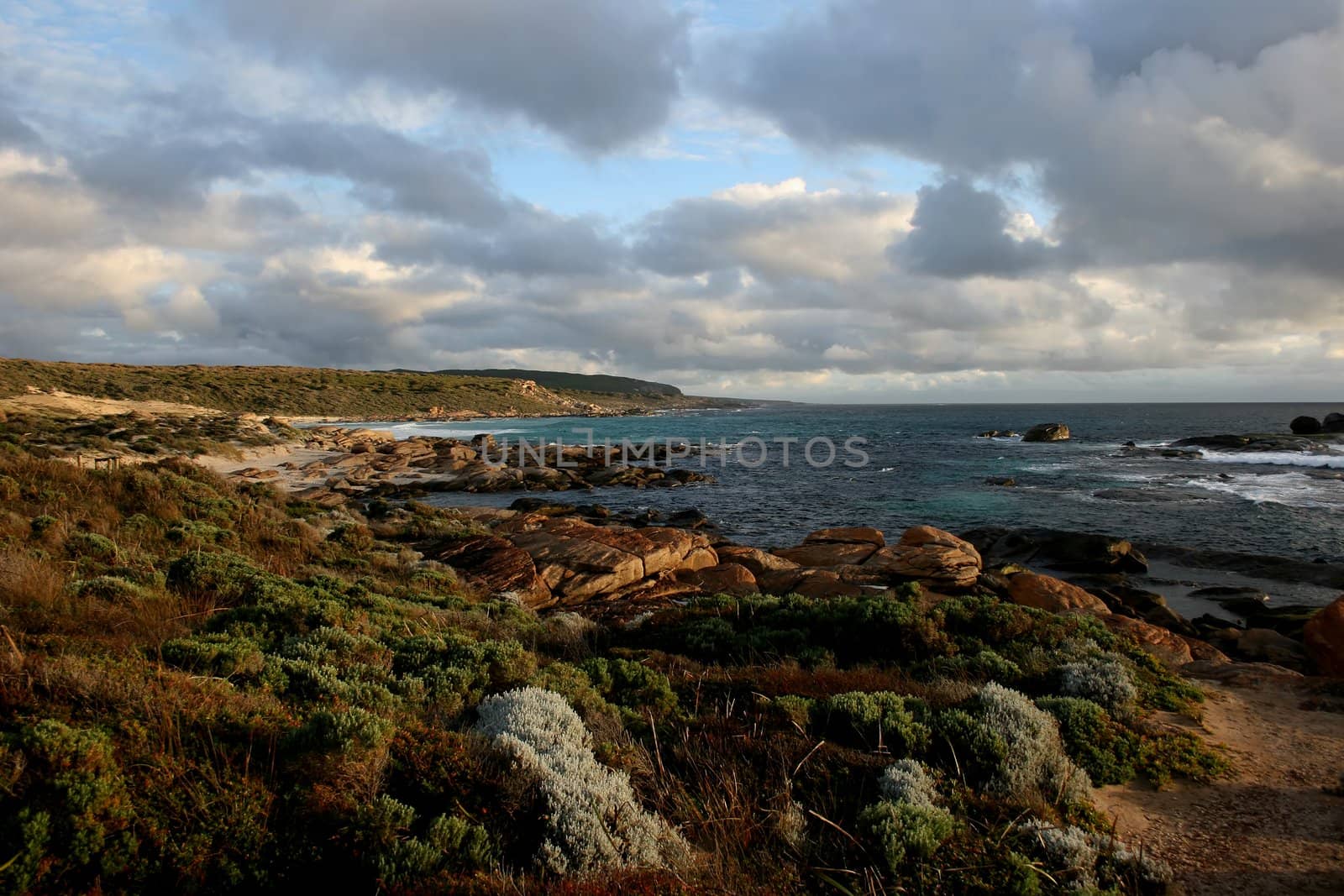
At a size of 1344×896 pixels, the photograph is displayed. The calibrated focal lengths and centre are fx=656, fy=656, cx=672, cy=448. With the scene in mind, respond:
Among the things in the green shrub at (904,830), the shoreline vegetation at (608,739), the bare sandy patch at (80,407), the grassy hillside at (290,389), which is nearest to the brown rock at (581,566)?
the shoreline vegetation at (608,739)

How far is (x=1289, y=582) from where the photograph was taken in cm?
1877

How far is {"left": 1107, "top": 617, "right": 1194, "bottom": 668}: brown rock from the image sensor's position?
10430 millimetres

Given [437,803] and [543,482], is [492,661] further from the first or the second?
[543,482]

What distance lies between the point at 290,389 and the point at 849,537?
105677mm

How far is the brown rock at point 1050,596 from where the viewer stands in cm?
1402

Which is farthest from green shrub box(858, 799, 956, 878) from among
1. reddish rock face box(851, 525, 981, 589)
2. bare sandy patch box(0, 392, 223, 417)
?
bare sandy patch box(0, 392, 223, 417)

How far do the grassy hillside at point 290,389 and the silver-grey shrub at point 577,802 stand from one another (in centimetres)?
7664

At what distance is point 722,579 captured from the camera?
16047 mm

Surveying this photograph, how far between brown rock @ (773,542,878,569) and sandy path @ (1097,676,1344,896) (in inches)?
412

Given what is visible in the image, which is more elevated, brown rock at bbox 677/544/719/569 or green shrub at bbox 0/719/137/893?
green shrub at bbox 0/719/137/893

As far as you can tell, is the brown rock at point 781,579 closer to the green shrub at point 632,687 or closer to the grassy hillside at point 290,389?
the green shrub at point 632,687

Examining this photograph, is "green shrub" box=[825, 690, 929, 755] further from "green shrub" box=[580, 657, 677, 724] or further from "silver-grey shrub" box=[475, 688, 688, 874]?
"silver-grey shrub" box=[475, 688, 688, 874]

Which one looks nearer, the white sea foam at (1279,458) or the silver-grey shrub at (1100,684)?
the silver-grey shrub at (1100,684)

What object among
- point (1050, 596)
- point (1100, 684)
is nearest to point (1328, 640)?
point (1050, 596)
